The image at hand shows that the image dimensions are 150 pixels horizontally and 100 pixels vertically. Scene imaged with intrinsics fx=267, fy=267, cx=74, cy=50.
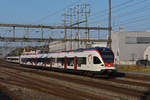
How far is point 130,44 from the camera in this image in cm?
7000

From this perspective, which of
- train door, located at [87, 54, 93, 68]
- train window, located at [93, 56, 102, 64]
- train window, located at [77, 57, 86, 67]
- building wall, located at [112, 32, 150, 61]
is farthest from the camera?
building wall, located at [112, 32, 150, 61]

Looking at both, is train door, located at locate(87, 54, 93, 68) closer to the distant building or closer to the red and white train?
the red and white train

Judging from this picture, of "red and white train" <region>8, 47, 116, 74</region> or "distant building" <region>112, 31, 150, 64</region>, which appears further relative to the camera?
"distant building" <region>112, 31, 150, 64</region>

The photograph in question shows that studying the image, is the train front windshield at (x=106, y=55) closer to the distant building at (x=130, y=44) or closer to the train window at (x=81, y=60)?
the train window at (x=81, y=60)

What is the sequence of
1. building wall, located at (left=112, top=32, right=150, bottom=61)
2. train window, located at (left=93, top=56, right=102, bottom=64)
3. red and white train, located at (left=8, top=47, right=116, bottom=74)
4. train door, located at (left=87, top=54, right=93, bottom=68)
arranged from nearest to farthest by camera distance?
red and white train, located at (left=8, top=47, right=116, bottom=74) < train window, located at (left=93, top=56, right=102, bottom=64) < train door, located at (left=87, top=54, right=93, bottom=68) < building wall, located at (left=112, top=32, right=150, bottom=61)

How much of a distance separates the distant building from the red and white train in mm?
34465

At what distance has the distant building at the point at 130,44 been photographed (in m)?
69.1

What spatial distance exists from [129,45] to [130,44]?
15.2 inches

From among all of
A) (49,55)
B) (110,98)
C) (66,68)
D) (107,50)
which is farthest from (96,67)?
(49,55)

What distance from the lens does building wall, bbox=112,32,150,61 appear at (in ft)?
227

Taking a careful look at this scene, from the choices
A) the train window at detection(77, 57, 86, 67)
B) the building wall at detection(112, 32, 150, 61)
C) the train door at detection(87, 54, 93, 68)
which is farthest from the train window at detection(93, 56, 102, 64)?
Answer: the building wall at detection(112, 32, 150, 61)

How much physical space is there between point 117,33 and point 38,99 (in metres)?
58.4

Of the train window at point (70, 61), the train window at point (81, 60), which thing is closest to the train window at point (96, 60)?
the train window at point (81, 60)

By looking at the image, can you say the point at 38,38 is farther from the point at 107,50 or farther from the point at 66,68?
the point at 107,50
